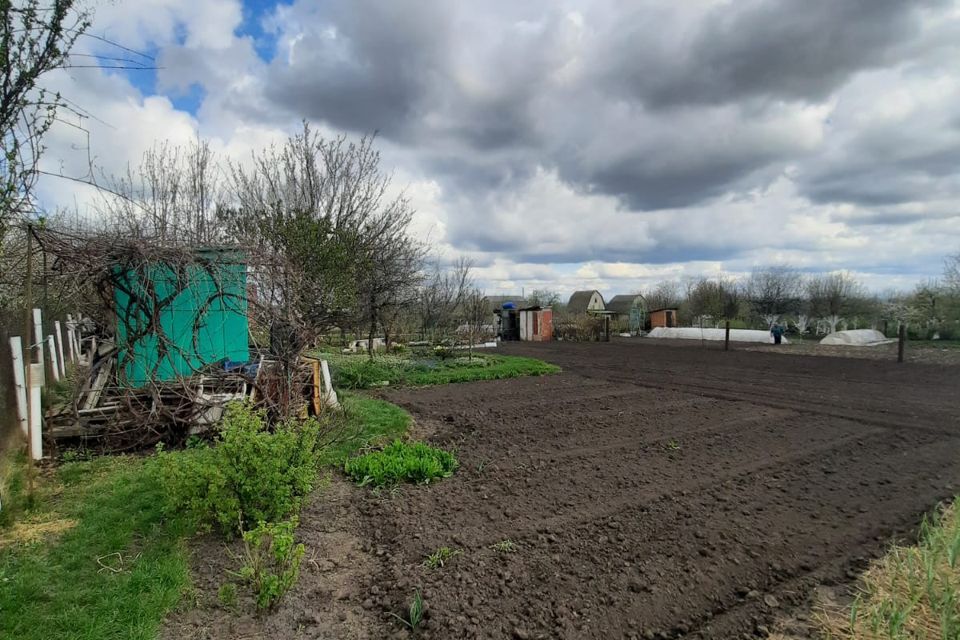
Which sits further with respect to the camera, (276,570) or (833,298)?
(833,298)

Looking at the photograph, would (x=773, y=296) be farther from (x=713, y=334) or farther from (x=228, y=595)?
(x=228, y=595)

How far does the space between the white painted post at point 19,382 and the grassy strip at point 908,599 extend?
6499 millimetres

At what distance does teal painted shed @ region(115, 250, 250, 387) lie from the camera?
4836mm

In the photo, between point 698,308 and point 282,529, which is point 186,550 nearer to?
point 282,529

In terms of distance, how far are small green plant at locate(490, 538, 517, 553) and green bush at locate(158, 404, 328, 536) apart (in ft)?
4.23

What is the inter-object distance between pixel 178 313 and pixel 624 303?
41577 millimetres

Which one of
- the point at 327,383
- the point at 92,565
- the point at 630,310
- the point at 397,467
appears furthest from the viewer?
the point at 630,310

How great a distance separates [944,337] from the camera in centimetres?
2241

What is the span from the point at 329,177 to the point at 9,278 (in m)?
8.68

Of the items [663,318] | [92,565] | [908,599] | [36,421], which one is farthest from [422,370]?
[663,318]

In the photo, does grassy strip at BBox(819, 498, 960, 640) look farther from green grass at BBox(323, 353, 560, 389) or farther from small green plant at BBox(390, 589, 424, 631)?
green grass at BBox(323, 353, 560, 389)

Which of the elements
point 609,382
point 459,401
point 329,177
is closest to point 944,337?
point 609,382

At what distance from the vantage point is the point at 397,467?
424 centimetres

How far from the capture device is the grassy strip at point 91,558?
223 cm
